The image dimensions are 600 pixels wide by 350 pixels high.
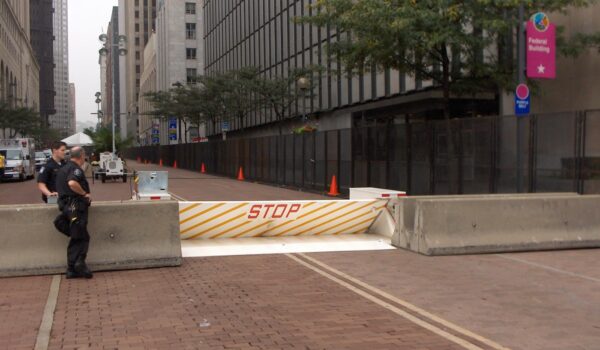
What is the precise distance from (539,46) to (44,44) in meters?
202

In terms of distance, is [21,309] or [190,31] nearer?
[21,309]

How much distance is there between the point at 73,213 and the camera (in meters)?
7.95

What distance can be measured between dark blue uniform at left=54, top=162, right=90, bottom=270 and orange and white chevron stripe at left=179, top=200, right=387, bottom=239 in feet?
9.74

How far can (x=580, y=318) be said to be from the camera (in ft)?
20.8

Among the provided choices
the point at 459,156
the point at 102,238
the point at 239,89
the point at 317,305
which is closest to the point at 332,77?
the point at 239,89

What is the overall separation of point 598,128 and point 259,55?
37962 millimetres

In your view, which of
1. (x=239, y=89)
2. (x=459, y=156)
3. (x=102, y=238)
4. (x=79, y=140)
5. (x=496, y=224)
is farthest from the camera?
(x=239, y=89)

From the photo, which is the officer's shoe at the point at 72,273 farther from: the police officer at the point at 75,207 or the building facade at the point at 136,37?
the building facade at the point at 136,37

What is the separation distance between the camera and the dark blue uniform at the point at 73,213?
314 inches

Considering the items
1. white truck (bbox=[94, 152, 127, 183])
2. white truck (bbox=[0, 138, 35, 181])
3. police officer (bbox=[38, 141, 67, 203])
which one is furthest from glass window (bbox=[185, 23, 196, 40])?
police officer (bbox=[38, 141, 67, 203])

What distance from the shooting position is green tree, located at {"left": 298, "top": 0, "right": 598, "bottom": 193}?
1630 centimetres

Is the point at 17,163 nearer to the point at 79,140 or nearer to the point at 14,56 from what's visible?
the point at 79,140

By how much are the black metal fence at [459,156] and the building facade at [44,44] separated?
177m

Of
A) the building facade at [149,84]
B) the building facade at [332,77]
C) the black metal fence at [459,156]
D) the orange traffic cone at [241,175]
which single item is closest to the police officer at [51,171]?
the black metal fence at [459,156]
